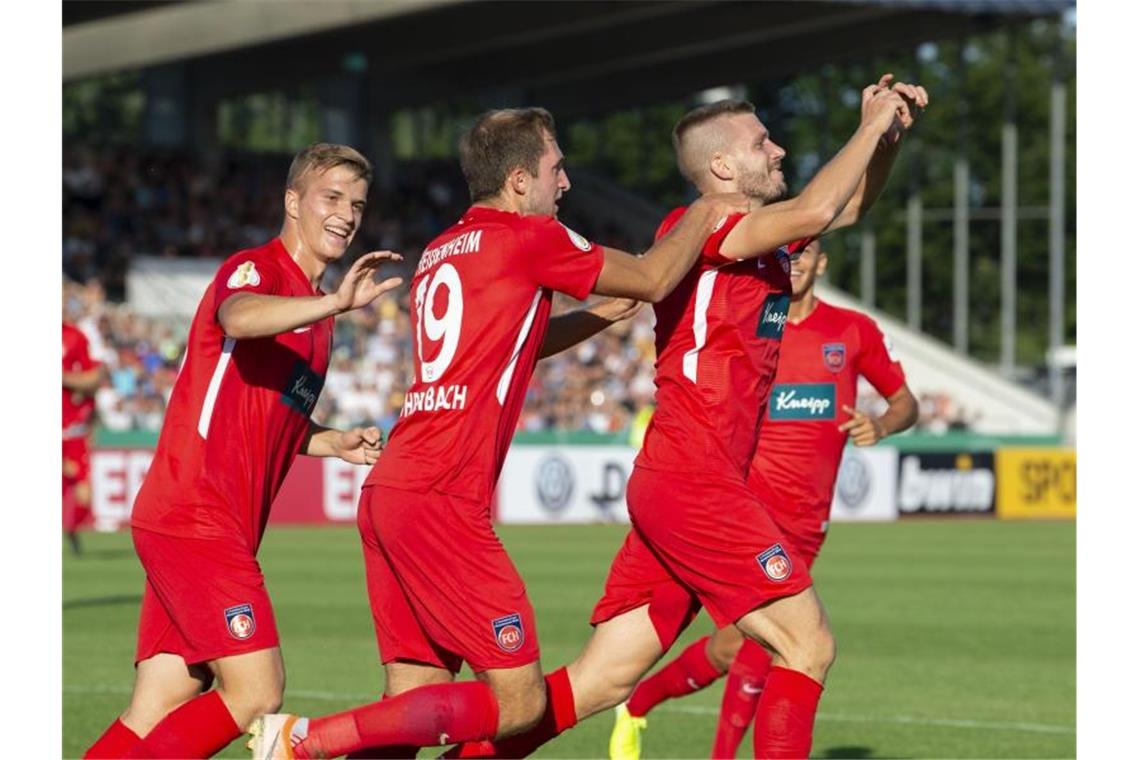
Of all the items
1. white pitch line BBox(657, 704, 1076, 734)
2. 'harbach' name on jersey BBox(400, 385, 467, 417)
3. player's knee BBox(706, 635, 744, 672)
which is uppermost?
'harbach' name on jersey BBox(400, 385, 467, 417)

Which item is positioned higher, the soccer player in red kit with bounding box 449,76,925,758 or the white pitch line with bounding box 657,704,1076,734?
the soccer player in red kit with bounding box 449,76,925,758

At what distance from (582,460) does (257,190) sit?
13.6 metres

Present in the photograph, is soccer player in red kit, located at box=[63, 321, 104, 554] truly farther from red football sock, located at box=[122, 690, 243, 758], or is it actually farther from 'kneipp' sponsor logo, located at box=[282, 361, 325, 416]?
red football sock, located at box=[122, 690, 243, 758]

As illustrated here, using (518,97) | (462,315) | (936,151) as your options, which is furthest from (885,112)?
(936,151)

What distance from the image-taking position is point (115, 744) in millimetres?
6293

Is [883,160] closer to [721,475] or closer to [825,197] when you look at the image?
[825,197]

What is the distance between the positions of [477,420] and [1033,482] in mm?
25703

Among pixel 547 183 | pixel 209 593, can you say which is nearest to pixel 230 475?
pixel 209 593

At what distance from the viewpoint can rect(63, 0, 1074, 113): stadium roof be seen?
34.2 meters

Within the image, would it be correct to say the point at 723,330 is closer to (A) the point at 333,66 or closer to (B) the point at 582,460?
(B) the point at 582,460

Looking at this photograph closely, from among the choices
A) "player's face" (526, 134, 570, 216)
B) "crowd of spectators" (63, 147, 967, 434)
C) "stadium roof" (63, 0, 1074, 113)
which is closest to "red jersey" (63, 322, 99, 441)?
"crowd of spectators" (63, 147, 967, 434)

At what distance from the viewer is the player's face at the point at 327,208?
653cm

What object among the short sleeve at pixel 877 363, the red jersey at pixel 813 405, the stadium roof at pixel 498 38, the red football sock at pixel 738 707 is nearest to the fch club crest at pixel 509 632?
the red football sock at pixel 738 707

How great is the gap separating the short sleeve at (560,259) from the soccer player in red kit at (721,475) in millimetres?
610
